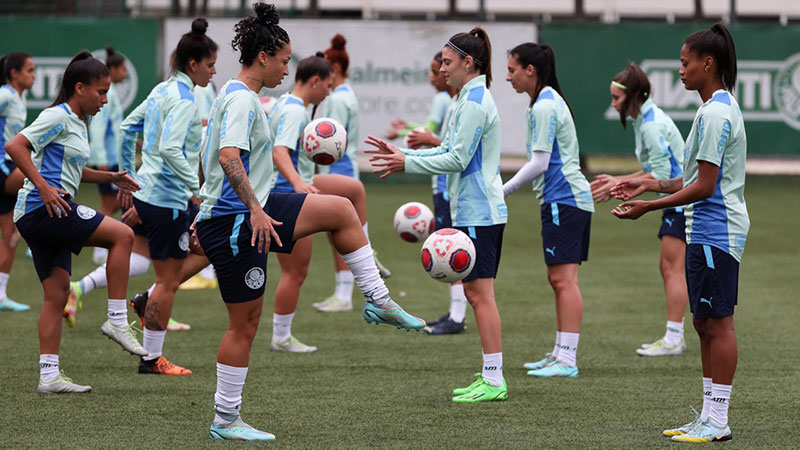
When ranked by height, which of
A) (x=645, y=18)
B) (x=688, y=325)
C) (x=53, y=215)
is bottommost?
(x=688, y=325)

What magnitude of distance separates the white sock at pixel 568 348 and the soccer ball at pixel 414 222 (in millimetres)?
1552

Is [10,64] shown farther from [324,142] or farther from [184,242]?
[324,142]

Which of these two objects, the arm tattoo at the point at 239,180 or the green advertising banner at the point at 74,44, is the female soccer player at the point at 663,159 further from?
the green advertising banner at the point at 74,44

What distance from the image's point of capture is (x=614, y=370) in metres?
6.82

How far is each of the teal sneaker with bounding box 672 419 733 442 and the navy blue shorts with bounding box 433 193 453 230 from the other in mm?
3512

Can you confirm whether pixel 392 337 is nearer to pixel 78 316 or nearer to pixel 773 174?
pixel 78 316

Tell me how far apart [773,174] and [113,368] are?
56.1ft

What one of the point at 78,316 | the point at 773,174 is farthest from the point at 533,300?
the point at 773,174

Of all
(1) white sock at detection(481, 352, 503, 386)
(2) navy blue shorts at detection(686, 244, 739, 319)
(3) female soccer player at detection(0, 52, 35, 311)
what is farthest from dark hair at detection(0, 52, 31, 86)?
(2) navy blue shorts at detection(686, 244, 739, 319)

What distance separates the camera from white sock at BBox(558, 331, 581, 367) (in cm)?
668

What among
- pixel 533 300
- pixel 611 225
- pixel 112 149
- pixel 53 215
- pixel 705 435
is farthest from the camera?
pixel 611 225

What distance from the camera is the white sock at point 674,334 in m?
7.41

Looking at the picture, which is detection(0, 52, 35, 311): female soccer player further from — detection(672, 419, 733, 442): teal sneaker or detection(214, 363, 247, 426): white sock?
detection(672, 419, 733, 442): teal sneaker

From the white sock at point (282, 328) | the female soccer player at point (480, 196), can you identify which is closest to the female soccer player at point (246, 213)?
the female soccer player at point (480, 196)
